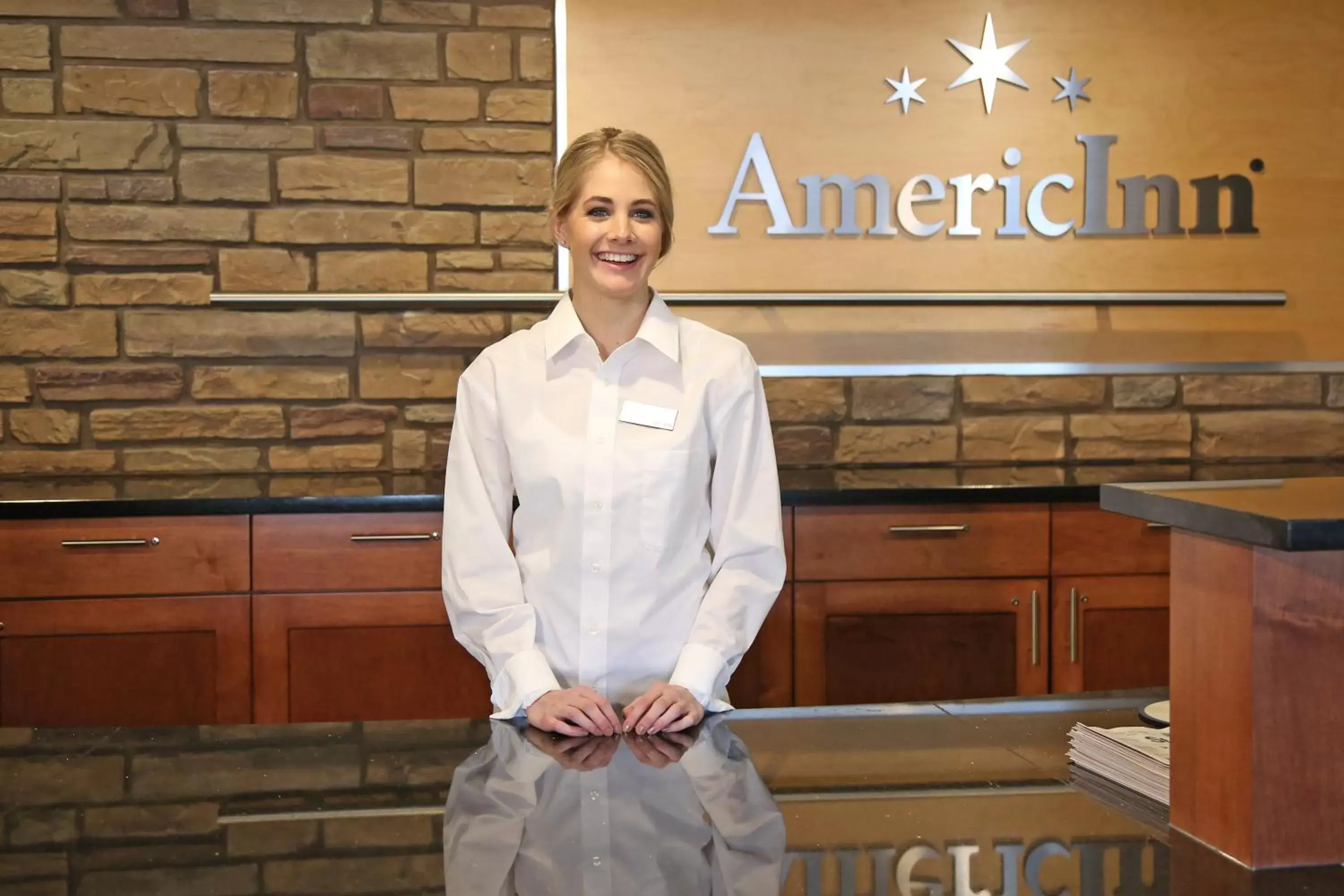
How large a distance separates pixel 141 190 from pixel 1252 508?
2960 mm

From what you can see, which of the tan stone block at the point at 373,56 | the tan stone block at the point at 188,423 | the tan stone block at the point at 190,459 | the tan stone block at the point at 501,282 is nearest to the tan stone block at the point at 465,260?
the tan stone block at the point at 501,282

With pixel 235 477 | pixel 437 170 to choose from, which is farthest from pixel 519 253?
pixel 235 477

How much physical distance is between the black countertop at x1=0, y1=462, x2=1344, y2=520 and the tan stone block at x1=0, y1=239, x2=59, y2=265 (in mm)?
524

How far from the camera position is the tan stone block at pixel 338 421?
139 inches

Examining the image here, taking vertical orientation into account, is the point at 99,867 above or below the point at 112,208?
below

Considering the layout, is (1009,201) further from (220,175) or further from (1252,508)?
(1252,508)

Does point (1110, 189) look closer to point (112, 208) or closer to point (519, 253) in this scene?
point (519, 253)

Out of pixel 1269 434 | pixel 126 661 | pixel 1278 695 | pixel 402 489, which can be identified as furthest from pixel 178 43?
pixel 1278 695

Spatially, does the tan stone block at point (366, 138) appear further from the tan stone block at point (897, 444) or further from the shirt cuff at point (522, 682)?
the shirt cuff at point (522, 682)

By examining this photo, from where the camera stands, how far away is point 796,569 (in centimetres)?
307

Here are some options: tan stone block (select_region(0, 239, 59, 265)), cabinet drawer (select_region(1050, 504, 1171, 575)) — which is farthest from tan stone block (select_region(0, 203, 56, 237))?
cabinet drawer (select_region(1050, 504, 1171, 575))

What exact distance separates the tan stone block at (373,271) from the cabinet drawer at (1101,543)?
1.61m

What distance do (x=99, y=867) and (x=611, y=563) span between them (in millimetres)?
940

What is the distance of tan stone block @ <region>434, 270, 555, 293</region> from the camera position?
11.6ft
